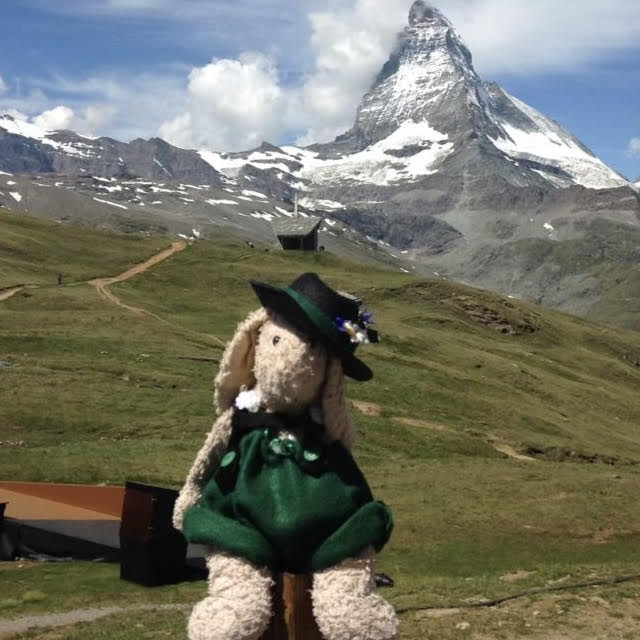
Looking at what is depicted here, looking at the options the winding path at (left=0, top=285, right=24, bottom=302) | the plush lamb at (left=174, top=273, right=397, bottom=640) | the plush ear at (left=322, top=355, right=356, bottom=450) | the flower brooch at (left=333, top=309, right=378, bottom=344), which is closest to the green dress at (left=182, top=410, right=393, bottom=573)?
the plush lamb at (left=174, top=273, right=397, bottom=640)

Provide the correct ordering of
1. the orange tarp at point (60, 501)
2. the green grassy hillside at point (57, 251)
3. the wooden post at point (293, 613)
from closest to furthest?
the wooden post at point (293, 613) → the orange tarp at point (60, 501) → the green grassy hillside at point (57, 251)

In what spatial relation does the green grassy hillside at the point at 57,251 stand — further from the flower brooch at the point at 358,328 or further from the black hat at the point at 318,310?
the flower brooch at the point at 358,328

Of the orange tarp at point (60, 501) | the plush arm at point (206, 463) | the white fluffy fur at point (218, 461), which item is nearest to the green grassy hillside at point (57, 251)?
the orange tarp at point (60, 501)

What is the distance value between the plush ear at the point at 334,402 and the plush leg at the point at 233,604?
1.47 meters

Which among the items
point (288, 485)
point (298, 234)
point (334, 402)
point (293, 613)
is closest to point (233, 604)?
point (293, 613)

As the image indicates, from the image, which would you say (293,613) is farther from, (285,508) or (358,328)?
(358,328)

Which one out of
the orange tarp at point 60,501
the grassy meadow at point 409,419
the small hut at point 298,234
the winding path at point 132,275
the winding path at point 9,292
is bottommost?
the orange tarp at point 60,501

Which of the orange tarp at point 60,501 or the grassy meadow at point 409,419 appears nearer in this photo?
the grassy meadow at point 409,419

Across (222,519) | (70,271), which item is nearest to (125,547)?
(222,519)

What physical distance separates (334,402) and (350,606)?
1.90 meters

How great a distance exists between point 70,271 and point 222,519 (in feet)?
278

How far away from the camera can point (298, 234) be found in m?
117

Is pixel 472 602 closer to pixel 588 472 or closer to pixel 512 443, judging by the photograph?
pixel 588 472

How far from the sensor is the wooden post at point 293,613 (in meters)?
8.38
